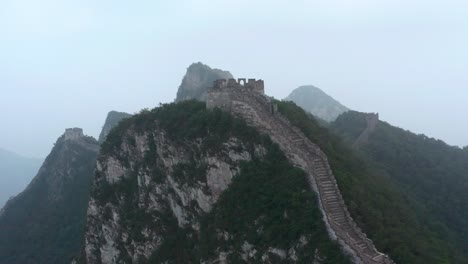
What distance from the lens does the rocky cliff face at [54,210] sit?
77.1 meters

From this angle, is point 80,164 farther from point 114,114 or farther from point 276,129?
point 276,129

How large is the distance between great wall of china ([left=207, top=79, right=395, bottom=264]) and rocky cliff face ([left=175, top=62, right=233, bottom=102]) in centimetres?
6091

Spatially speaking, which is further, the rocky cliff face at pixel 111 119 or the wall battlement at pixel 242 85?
the rocky cliff face at pixel 111 119

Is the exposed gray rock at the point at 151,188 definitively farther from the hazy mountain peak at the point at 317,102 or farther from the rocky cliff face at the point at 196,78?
the hazy mountain peak at the point at 317,102

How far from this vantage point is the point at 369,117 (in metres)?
62.9

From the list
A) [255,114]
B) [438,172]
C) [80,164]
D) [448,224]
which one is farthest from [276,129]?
[80,164]

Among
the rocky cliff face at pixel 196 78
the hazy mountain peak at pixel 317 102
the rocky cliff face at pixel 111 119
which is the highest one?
the hazy mountain peak at pixel 317 102

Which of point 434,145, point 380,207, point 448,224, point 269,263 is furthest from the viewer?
point 434,145

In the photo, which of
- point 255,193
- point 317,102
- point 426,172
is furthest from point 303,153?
point 317,102

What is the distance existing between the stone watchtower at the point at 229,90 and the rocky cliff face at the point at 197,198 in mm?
1000

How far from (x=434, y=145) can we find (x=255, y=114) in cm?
3652

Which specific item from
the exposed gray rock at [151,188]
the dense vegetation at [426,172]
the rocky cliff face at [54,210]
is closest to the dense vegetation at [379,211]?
the dense vegetation at [426,172]

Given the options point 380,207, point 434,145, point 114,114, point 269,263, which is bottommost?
point 269,263

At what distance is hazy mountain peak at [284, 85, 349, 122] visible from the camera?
132 meters
